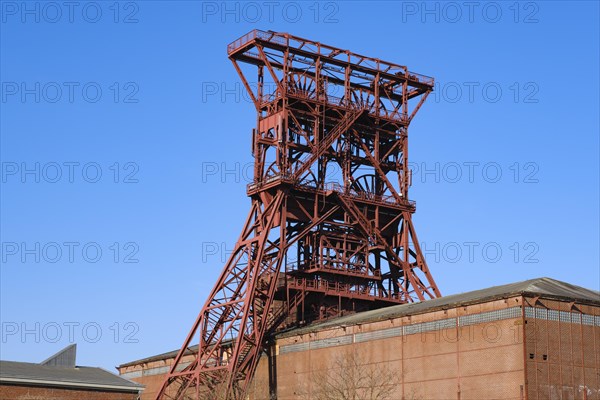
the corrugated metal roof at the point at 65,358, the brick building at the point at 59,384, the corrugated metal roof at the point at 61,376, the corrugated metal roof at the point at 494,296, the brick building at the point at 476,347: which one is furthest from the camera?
the corrugated metal roof at the point at 65,358

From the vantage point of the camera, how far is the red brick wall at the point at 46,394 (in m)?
51.2

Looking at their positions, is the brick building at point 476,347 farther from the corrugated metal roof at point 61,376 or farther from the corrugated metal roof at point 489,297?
the corrugated metal roof at point 61,376

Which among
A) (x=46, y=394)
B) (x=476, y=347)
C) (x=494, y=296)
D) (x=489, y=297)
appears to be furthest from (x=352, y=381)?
(x=46, y=394)

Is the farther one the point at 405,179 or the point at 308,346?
the point at 405,179

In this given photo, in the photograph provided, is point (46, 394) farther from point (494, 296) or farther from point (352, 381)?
point (494, 296)

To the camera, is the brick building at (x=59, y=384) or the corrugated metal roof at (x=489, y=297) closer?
the corrugated metal roof at (x=489, y=297)

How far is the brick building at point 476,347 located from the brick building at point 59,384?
1089 cm

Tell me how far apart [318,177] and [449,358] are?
17.4 meters

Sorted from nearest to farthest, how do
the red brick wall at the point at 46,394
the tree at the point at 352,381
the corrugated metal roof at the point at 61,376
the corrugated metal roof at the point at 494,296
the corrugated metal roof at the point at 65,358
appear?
the corrugated metal roof at the point at 494,296
the tree at the point at 352,381
the red brick wall at the point at 46,394
the corrugated metal roof at the point at 61,376
the corrugated metal roof at the point at 65,358

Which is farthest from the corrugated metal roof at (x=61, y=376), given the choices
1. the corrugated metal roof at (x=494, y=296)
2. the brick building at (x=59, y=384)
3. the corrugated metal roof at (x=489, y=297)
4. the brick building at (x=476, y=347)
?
the corrugated metal roof at (x=494, y=296)

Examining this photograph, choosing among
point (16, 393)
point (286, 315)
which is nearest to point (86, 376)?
point (16, 393)

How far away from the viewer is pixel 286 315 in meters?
54.9

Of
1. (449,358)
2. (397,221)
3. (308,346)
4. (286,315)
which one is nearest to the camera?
(449,358)

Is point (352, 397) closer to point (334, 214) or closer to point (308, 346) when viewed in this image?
point (308, 346)
